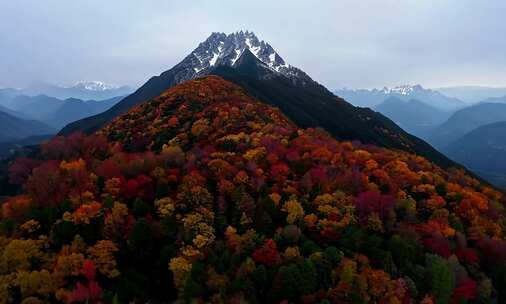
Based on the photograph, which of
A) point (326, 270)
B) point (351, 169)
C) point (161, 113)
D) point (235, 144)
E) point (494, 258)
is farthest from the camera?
point (161, 113)

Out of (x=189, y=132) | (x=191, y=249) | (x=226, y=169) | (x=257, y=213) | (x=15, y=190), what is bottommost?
(x=15, y=190)

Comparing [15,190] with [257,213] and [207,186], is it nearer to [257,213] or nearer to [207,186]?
[207,186]

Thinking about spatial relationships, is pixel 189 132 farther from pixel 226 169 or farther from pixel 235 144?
pixel 226 169

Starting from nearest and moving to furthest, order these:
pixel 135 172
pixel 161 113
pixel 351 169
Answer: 1. pixel 135 172
2. pixel 351 169
3. pixel 161 113

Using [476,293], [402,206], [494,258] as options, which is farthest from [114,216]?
[494,258]

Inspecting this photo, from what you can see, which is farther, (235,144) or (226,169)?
(235,144)

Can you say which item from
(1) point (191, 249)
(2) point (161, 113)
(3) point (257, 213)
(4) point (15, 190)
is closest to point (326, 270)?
(3) point (257, 213)

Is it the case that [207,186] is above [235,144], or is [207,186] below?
below
